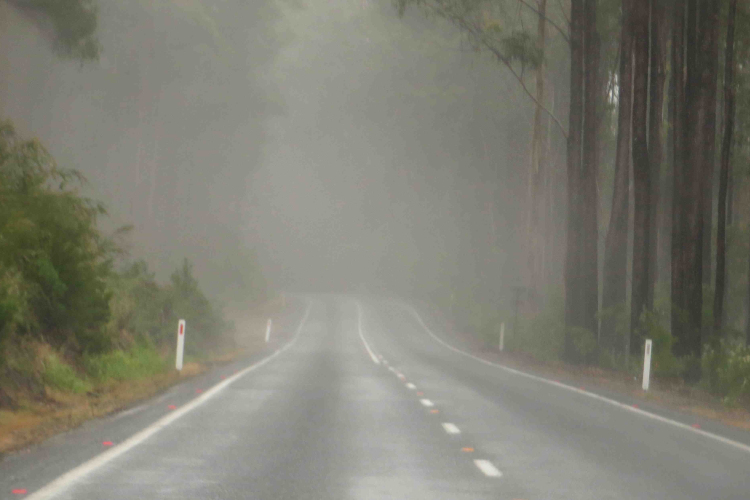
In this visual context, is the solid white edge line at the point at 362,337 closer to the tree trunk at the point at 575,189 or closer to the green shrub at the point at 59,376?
the tree trunk at the point at 575,189

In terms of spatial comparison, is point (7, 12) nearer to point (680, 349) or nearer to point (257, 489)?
point (680, 349)

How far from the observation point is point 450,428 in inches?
532

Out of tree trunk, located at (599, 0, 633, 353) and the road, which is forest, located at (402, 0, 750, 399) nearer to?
tree trunk, located at (599, 0, 633, 353)

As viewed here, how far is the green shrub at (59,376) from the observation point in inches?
581

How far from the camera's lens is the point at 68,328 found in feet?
54.6

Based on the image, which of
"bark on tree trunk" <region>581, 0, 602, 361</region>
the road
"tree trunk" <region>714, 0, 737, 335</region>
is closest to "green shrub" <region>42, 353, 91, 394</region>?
the road

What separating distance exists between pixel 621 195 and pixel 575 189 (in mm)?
3020

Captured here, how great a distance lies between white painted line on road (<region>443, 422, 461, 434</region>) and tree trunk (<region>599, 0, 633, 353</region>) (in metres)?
17.3

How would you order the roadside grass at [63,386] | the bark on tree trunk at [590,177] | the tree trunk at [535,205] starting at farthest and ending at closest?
the tree trunk at [535,205], the bark on tree trunk at [590,177], the roadside grass at [63,386]

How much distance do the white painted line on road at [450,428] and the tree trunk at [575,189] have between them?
1867 centimetres

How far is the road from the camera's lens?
8.80 m

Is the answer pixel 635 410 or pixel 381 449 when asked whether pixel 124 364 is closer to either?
pixel 381 449

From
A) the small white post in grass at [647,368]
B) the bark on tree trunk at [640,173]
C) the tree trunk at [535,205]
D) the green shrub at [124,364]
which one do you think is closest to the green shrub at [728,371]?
the small white post in grass at [647,368]

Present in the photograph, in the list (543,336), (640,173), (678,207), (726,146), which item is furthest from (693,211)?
(543,336)
